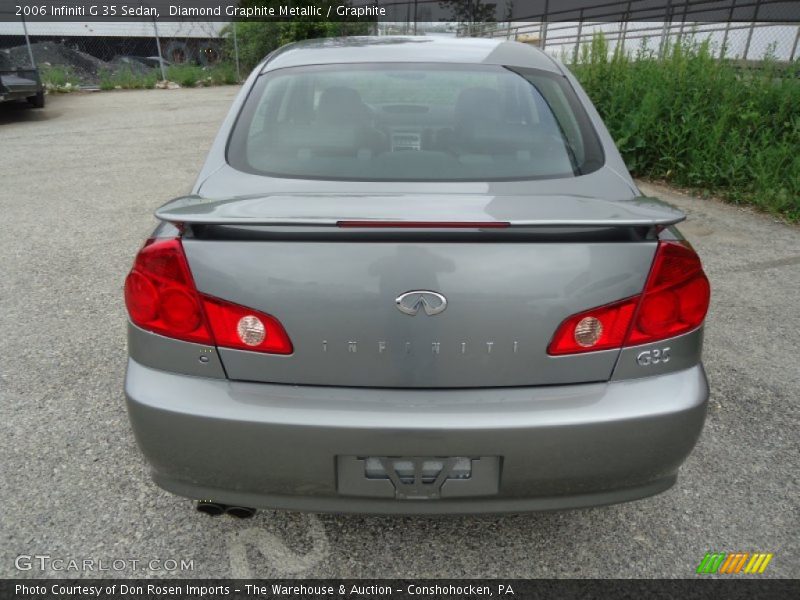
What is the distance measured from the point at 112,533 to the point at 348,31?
2267 cm

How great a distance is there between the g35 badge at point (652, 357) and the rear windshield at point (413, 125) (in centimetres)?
67

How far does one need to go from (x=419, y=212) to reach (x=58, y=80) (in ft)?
60.0

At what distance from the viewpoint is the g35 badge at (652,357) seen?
5.47 ft

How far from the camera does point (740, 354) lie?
337 centimetres

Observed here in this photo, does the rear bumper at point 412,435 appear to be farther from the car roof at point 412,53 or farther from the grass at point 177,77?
the grass at point 177,77

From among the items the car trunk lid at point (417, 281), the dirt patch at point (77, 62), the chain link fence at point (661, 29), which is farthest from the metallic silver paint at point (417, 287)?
the dirt patch at point (77, 62)

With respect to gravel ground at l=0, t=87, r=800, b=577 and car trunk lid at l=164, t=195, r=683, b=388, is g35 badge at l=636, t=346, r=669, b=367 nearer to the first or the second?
car trunk lid at l=164, t=195, r=683, b=388

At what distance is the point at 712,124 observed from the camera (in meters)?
6.69

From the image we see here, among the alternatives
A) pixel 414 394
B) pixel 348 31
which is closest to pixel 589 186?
pixel 414 394

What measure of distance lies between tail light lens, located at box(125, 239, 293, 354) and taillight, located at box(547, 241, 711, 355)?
2.37 feet

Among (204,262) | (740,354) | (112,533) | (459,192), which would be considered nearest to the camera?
(204,262)

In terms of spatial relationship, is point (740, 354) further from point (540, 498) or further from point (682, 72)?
point (682, 72)

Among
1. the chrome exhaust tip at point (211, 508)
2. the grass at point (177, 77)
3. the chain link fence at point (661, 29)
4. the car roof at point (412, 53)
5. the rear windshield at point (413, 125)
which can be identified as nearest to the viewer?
the chrome exhaust tip at point (211, 508)

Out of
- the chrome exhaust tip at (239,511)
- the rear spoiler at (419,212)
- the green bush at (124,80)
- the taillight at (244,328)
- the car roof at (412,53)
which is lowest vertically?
the green bush at (124,80)
